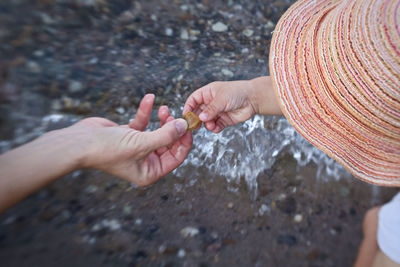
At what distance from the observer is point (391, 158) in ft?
4.58

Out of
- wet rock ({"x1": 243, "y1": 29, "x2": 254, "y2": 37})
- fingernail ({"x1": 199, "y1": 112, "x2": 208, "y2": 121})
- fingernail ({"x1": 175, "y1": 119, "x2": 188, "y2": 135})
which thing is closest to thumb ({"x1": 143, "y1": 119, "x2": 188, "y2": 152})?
fingernail ({"x1": 175, "y1": 119, "x2": 188, "y2": 135})

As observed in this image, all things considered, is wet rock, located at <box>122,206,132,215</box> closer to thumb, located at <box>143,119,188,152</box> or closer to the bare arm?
the bare arm

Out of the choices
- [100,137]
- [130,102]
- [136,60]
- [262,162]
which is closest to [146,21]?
[136,60]

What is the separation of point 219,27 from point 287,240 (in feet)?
7.63

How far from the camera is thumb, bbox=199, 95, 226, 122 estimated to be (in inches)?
76.2

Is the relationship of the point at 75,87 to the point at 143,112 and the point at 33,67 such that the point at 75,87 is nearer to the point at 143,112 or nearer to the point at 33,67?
the point at 33,67

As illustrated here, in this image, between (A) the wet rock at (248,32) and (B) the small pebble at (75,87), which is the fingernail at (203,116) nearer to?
(B) the small pebble at (75,87)

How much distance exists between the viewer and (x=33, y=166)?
4.16 ft

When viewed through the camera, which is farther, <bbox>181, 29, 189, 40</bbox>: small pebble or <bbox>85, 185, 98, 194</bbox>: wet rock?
<bbox>181, 29, 189, 40</bbox>: small pebble

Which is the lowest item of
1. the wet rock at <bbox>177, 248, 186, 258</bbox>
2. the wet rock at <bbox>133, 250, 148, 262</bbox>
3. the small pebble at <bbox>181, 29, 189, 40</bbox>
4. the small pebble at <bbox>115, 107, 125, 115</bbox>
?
the wet rock at <bbox>177, 248, 186, 258</bbox>

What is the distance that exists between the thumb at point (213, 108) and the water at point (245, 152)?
0.50 meters

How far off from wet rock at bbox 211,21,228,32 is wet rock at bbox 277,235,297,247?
2.25 meters

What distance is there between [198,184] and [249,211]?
1.70ft

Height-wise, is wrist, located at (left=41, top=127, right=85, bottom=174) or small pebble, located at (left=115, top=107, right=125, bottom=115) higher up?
wrist, located at (left=41, top=127, right=85, bottom=174)
